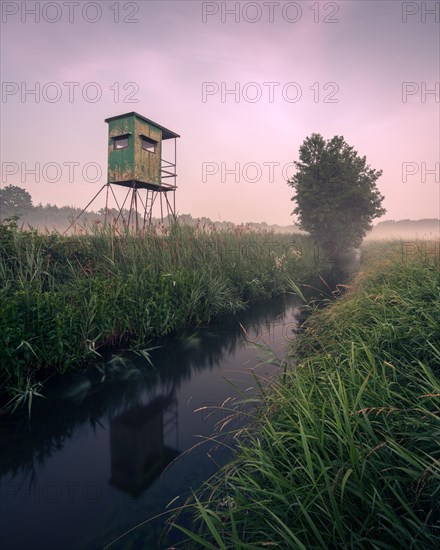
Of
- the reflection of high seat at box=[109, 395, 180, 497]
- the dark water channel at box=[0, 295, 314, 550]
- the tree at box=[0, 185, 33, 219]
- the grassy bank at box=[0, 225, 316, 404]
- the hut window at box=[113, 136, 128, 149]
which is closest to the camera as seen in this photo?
the dark water channel at box=[0, 295, 314, 550]

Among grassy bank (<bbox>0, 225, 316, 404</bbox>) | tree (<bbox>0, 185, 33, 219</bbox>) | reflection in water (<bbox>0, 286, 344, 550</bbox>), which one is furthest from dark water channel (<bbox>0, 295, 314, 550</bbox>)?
tree (<bbox>0, 185, 33, 219</bbox>)

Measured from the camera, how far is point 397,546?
4.99 feet

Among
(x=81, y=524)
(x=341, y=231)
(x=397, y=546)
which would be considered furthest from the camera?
(x=341, y=231)

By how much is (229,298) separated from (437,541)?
25.2ft

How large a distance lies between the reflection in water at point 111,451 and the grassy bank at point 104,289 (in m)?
0.52

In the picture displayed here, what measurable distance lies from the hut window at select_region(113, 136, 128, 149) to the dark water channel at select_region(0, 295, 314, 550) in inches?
392

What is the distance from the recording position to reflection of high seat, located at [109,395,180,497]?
2994 mm

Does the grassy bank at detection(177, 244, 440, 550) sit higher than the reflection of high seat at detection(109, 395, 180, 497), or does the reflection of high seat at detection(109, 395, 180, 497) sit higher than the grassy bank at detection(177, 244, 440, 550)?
the grassy bank at detection(177, 244, 440, 550)

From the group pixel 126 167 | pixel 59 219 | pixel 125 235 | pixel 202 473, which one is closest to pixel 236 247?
pixel 125 235

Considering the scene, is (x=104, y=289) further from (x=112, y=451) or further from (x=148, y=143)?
(x=148, y=143)

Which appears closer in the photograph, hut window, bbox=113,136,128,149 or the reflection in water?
the reflection in water

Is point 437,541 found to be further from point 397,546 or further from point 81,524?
point 81,524

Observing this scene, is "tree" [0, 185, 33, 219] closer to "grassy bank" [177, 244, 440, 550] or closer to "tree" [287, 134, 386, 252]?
"tree" [287, 134, 386, 252]

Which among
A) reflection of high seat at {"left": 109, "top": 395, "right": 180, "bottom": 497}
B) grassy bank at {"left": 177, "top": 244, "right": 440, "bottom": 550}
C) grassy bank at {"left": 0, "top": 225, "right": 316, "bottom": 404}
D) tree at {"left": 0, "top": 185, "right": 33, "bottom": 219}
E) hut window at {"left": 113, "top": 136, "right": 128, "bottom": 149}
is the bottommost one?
reflection of high seat at {"left": 109, "top": 395, "right": 180, "bottom": 497}
